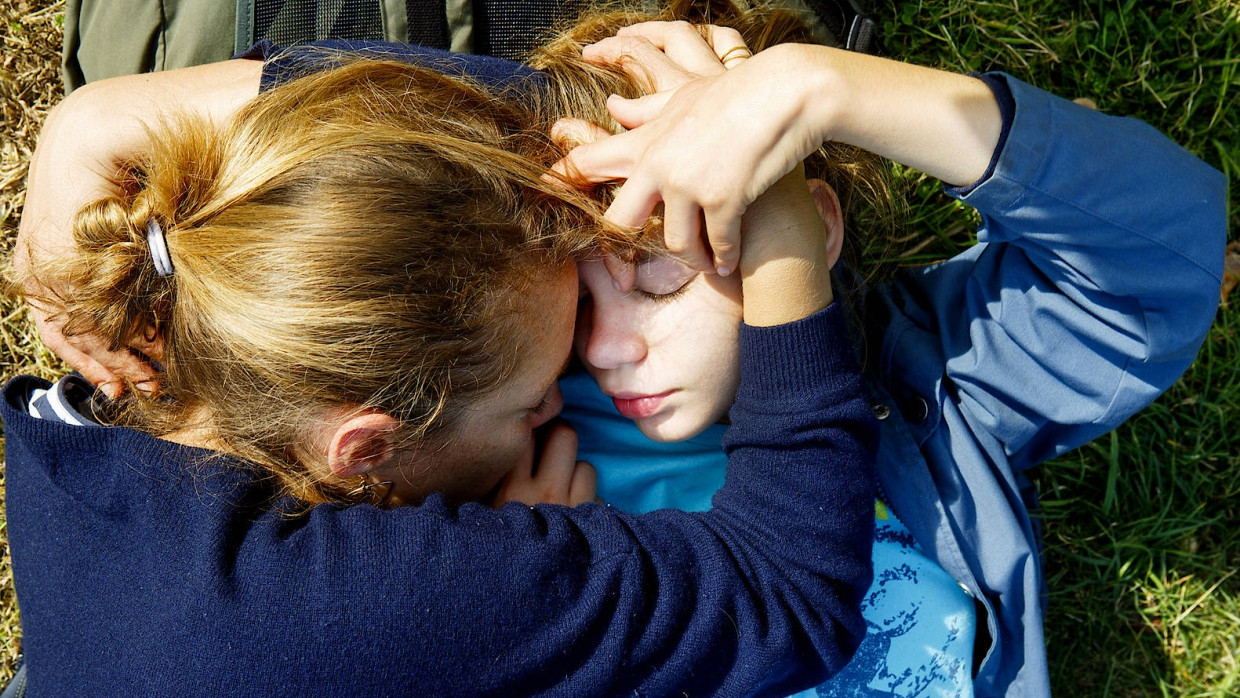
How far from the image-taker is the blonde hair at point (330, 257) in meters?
1.64

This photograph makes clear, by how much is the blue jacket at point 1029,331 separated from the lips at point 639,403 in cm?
65

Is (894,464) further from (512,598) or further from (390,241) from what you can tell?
(390,241)

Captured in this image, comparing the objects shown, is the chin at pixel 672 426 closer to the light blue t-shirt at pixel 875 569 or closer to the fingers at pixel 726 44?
the light blue t-shirt at pixel 875 569

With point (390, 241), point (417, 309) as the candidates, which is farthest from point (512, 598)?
point (390, 241)

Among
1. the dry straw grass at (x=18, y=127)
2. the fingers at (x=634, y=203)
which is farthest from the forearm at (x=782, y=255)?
the dry straw grass at (x=18, y=127)

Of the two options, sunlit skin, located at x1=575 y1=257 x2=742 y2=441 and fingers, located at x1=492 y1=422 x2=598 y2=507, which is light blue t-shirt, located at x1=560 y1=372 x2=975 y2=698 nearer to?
fingers, located at x1=492 y1=422 x2=598 y2=507

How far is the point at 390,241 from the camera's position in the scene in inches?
64.3

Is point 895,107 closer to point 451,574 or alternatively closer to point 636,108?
point 636,108

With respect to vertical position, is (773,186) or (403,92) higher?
(403,92)

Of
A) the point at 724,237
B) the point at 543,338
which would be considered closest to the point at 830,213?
the point at 724,237

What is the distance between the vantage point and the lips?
2021mm

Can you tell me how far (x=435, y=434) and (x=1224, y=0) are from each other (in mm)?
2722

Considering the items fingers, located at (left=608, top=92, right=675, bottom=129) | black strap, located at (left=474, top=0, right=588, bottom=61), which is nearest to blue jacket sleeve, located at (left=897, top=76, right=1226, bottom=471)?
fingers, located at (left=608, top=92, right=675, bottom=129)

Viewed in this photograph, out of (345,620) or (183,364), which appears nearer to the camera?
(345,620)
